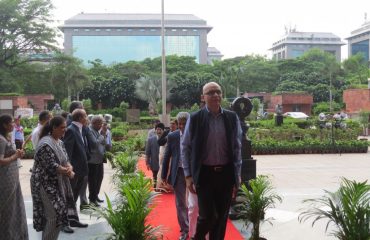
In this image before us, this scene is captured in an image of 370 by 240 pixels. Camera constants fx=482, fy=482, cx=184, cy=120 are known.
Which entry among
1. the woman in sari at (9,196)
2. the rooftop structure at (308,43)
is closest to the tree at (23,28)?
the woman in sari at (9,196)

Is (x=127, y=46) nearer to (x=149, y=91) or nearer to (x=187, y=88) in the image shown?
(x=187, y=88)

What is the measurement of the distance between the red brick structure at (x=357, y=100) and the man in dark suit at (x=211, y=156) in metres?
33.1

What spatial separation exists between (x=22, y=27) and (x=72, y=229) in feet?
98.1

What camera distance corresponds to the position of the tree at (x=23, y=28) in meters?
32.7

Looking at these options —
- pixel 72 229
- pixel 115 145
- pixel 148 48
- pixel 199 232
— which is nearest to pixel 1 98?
pixel 115 145

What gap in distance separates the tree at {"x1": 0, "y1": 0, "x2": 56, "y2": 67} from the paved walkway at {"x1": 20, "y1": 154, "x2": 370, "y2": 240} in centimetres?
2024

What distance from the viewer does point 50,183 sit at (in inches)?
169

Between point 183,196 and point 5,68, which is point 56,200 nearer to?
point 183,196

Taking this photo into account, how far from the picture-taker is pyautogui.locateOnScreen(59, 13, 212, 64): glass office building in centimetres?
9250

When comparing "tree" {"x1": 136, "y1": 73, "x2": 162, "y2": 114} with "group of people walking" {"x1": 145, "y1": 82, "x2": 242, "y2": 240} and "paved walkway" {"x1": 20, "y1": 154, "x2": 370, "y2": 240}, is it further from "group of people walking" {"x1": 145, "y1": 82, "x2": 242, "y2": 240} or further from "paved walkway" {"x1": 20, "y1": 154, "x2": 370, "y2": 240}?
"group of people walking" {"x1": 145, "y1": 82, "x2": 242, "y2": 240}

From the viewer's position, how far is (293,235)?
5426 millimetres

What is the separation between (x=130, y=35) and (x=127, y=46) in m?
2.43

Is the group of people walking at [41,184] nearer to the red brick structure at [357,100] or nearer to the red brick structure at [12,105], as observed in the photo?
the red brick structure at [12,105]

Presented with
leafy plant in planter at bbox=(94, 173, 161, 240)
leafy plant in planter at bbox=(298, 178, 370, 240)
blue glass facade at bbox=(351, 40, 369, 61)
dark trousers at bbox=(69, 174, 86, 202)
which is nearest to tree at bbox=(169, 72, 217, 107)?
dark trousers at bbox=(69, 174, 86, 202)
